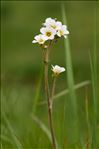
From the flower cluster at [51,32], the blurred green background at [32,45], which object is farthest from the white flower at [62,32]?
the blurred green background at [32,45]

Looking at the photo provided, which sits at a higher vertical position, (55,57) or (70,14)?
(70,14)

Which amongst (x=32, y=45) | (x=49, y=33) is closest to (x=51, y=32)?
(x=49, y=33)

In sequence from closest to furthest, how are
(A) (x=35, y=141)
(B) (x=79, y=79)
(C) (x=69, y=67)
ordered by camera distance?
1. (C) (x=69, y=67)
2. (A) (x=35, y=141)
3. (B) (x=79, y=79)

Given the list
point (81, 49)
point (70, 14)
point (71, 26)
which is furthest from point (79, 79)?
point (70, 14)

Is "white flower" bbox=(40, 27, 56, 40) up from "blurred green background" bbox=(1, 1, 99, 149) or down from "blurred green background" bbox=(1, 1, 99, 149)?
down

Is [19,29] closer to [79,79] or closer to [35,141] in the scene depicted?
[79,79]

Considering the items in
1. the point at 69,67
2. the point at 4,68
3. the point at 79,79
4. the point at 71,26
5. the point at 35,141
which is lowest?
the point at 35,141

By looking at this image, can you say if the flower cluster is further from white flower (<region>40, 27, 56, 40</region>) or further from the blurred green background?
the blurred green background

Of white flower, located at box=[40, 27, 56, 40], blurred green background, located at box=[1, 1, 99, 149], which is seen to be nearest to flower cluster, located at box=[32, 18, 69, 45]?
white flower, located at box=[40, 27, 56, 40]

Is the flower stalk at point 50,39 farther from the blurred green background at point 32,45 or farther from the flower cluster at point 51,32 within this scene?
the blurred green background at point 32,45

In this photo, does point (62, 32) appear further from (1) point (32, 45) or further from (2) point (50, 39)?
(1) point (32, 45)

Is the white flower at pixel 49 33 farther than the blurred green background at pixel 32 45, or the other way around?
the blurred green background at pixel 32 45
